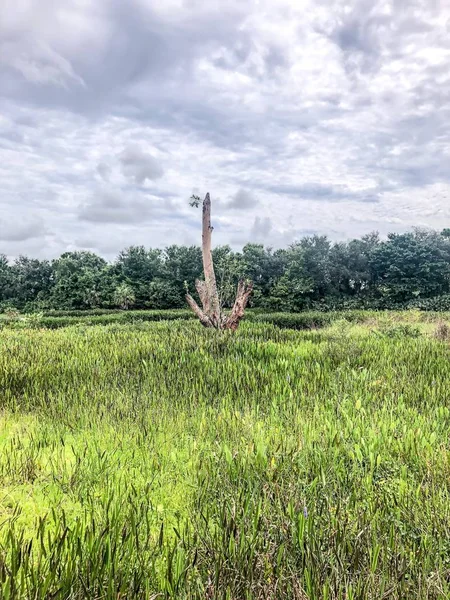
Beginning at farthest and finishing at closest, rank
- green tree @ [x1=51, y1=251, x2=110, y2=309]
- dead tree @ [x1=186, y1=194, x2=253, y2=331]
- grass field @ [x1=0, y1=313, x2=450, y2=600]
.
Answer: green tree @ [x1=51, y1=251, x2=110, y2=309]
dead tree @ [x1=186, y1=194, x2=253, y2=331]
grass field @ [x1=0, y1=313, x2=450, y2=600]

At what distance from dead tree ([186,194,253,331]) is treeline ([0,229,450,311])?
44.5 feet

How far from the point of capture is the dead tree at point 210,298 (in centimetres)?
1262

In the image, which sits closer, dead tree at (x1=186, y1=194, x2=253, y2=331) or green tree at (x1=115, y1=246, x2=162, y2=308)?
dead tree at (x1=186, y1=194, x2=253, y2=331)

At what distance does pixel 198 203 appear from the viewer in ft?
48.9

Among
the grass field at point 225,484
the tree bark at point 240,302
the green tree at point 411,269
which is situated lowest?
the grass field at point 225,484

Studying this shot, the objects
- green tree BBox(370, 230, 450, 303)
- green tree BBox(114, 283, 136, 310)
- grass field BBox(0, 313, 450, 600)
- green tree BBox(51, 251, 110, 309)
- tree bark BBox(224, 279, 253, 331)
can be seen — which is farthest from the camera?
green tree BBox(51, 251, 110, 309)

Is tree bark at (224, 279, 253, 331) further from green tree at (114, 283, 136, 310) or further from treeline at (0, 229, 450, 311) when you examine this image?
green tree at (114, 283, 136, 310)

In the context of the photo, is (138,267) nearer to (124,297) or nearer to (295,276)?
(124,297)

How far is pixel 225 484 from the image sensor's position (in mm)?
2637

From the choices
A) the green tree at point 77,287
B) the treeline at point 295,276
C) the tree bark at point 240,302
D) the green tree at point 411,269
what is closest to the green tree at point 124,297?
the treeline at point 295,276

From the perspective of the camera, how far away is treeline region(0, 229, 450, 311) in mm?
32125

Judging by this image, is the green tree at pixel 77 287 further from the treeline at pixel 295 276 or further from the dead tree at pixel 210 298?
the dead tree at pixel 210 298

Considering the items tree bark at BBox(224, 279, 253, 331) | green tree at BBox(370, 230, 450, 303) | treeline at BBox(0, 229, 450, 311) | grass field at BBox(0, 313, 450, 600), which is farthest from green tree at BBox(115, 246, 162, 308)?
grass field at BBox(0, 313, 450, 600)

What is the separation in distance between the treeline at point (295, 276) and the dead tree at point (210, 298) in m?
13.6
